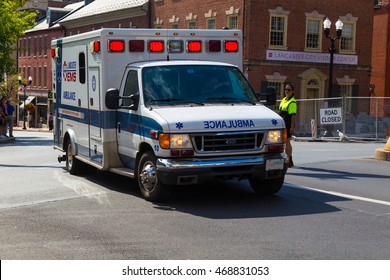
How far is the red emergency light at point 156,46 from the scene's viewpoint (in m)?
10.4

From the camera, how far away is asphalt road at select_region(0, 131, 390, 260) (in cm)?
654

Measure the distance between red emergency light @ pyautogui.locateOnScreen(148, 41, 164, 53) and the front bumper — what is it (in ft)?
7.73

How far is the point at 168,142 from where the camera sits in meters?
A: 8.59

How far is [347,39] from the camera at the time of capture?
3950 centimetres

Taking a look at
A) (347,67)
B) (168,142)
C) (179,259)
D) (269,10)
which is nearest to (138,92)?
(168,142)

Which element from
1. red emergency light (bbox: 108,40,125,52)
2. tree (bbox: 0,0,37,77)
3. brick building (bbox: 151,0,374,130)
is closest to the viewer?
red emergency light (bbox: 108,40,125,52)

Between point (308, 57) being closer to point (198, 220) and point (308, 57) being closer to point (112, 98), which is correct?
point (112, 98)

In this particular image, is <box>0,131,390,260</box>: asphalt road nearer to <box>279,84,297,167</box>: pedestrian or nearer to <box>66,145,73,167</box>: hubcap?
<box>66,145,73,167</box>: hubcap

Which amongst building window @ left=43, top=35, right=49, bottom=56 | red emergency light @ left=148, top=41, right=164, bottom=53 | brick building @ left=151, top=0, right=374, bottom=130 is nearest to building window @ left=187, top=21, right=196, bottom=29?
brick building @ left=151, top=0, right=374, bottom=130

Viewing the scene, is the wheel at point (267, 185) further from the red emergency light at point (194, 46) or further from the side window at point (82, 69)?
the side window at point (82, 69)

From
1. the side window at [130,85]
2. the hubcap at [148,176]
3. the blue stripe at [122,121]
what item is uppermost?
the side window at [130,85]

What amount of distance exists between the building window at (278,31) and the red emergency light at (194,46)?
26.6 meters

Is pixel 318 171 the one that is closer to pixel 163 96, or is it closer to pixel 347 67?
pixel 163 96

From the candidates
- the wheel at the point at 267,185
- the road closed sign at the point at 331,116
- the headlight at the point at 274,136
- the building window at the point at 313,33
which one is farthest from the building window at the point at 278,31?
the headlight at the point at 274,136
